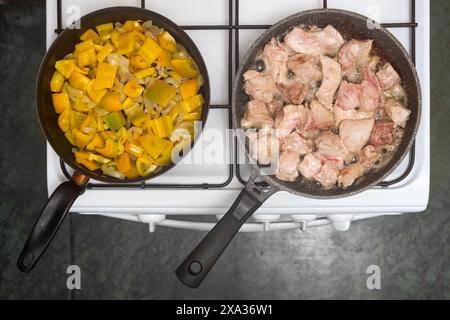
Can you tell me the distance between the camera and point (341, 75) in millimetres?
702

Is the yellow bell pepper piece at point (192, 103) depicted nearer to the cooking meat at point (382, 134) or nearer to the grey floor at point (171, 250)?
the cooking meat at point (382, 134)

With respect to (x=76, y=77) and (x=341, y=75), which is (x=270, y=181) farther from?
(x=76, y=77)

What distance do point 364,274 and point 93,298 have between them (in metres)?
0.67

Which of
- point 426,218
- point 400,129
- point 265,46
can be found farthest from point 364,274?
point 265,46

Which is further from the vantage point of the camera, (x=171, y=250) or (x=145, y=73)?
(x=171, y=250)

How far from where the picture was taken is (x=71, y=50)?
722mm

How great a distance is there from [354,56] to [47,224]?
46cm

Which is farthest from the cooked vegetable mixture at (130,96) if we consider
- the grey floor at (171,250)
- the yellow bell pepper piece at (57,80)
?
the grey floor at (171,250)

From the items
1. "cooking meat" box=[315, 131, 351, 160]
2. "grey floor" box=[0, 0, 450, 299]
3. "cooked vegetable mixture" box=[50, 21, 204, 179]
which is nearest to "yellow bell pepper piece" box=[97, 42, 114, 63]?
"cooked vegetable mixture" box=[50, 21, 204, 179]

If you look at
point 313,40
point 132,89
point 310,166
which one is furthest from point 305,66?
point 132,89

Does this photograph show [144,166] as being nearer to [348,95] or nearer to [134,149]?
[134,149]

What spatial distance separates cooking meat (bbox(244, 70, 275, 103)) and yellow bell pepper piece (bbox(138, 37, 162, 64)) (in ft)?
0.41

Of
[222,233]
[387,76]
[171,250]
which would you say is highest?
[387,76]

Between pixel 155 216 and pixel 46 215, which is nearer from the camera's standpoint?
pixel 46 215
